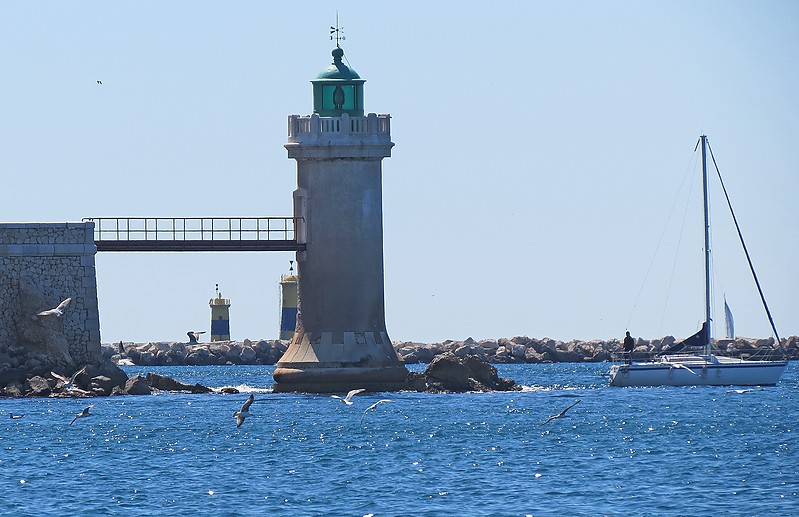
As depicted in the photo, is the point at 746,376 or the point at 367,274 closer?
the point at 367,274

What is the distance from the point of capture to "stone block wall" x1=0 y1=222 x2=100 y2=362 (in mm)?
Answer: 62500

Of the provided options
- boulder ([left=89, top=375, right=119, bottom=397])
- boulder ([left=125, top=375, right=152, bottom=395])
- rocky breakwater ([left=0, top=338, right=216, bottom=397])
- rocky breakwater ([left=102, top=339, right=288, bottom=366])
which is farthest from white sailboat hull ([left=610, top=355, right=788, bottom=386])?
rocky breakwater ([left=102, top=339, right=288, bottom=366])

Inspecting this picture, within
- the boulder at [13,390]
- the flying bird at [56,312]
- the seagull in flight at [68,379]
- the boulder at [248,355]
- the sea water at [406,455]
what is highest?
the boulder at [248,355]

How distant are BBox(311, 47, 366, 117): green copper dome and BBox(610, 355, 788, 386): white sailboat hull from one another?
1518 cm

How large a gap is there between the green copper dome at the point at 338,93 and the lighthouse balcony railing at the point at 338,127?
0.78m

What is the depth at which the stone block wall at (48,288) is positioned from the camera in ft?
205

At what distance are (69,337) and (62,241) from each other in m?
3.08

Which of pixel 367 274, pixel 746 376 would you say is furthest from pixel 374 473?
pixel 746 376

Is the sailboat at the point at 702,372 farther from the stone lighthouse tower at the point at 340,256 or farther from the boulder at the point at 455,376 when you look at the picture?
the stone lighthouse tower at the point at 340,256

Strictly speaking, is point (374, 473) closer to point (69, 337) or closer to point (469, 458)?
point (469, 458)

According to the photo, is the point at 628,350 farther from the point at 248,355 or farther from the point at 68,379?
the point at 248,355

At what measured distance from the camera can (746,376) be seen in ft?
243

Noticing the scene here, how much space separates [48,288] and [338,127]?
10.9 metres

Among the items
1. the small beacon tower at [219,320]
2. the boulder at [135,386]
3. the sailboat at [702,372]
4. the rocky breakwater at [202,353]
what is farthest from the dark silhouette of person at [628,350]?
the small beacon tower at [219,320]
